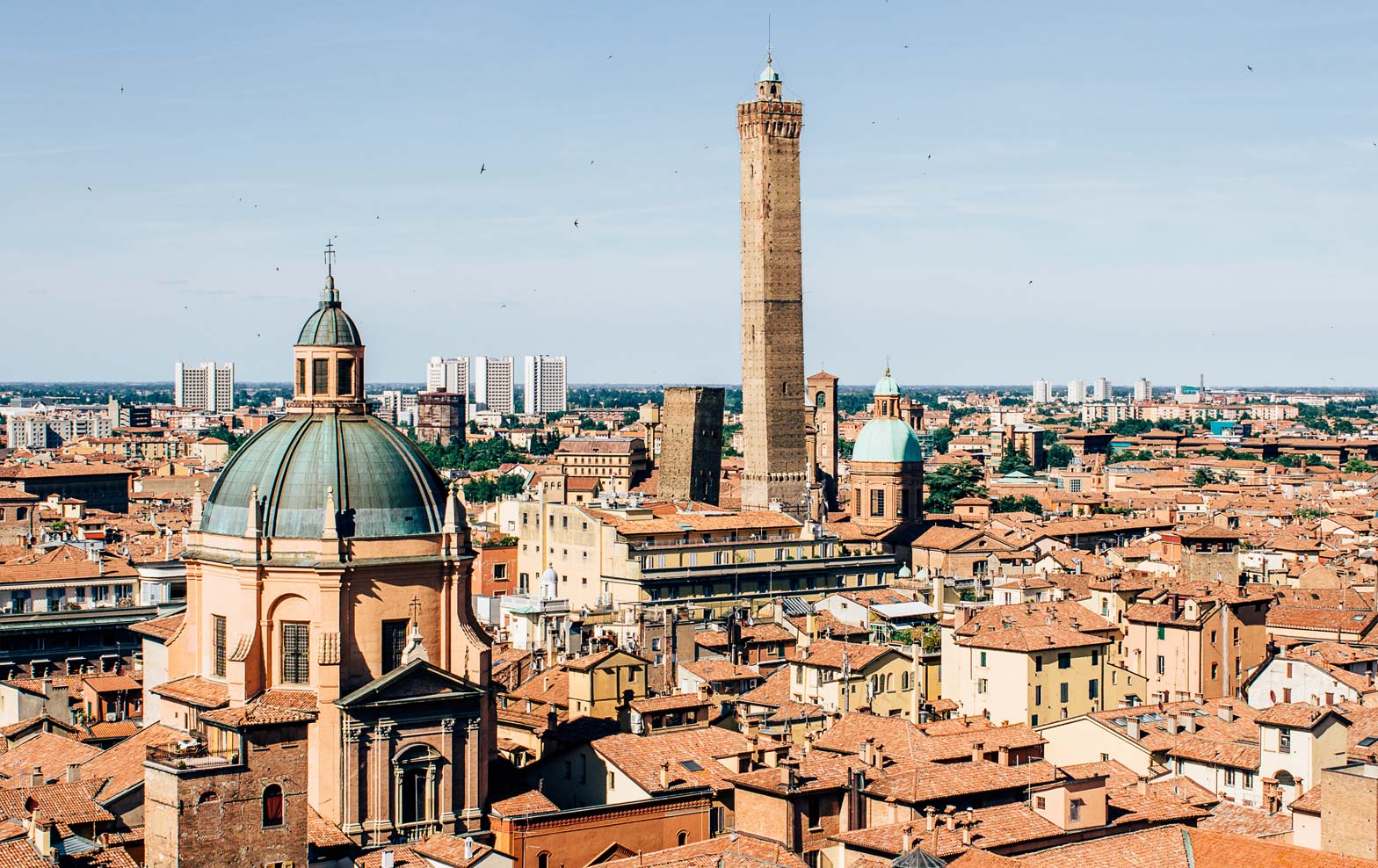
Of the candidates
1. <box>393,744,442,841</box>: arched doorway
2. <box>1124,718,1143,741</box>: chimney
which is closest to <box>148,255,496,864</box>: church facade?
<box>393,744,442,841</box>: arched doorway

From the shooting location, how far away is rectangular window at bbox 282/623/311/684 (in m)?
34.2

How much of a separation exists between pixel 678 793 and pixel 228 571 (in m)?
8.34

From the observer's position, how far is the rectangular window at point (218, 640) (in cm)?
3503

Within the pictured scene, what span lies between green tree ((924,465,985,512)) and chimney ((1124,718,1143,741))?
7367 cm

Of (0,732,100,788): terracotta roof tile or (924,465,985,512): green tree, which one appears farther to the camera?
(924,465,985,512): green tree

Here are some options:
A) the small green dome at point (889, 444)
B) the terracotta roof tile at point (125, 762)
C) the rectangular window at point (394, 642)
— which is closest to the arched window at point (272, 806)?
the terracotta roof tile at point (125, 762)

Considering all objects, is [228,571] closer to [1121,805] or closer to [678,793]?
[678,793]

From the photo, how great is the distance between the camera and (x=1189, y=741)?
133 feet

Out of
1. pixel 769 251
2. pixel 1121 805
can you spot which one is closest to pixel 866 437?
pixel 769 251

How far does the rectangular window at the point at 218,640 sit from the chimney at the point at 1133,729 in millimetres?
17230

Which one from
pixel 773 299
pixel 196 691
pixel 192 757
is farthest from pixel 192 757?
pixel 773 299

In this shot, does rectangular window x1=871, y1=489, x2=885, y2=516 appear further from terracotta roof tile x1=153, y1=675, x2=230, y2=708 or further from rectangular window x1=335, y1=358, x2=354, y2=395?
terracotta roof tile x1=153, y1=675, x2=230, y2=708

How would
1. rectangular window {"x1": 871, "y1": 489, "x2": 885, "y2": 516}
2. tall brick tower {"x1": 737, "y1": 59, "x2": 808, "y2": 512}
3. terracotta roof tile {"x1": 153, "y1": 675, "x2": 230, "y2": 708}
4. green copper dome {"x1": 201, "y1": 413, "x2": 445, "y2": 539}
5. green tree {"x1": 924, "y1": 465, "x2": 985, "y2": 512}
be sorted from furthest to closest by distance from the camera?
green tree {"x1": 924, "y1": 465, "x2": 985, "y2": 512}
tall brick tower {"x1": 737, "y1": 59, "x2": 808, "y2": 512}
rectangular window {"x1": 871, "y1": 489, "x2": 885, "y2": 516}
green copper dome {"x1": 201, "y1": 413, "x2": 445, "y2": 539}
terracotta roof tile {"x1": 153, "y1": 675, "x2": 230, "y2": 708}

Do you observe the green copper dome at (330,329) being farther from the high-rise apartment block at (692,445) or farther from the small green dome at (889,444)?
the high-rise apartment block at (692,445)
